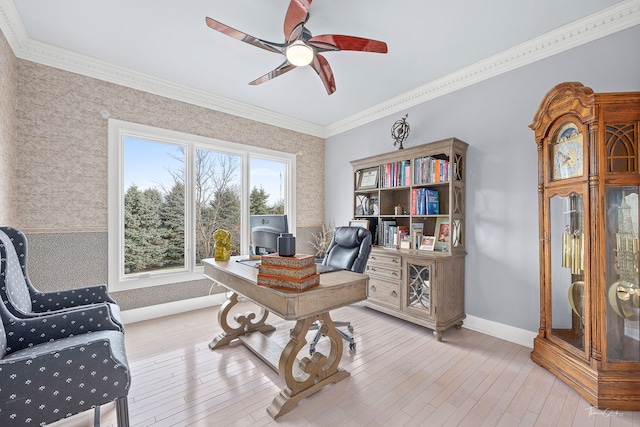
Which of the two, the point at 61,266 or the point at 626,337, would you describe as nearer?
the point at 626,337

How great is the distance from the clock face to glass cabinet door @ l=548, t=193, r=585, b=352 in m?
0.18

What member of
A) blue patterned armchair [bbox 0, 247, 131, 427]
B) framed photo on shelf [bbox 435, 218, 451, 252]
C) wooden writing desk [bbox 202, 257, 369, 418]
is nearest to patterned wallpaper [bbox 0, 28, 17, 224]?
blue patterned armchair [bbox 0, 247, 131, 427]

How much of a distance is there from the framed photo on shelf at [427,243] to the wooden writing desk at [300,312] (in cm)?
144

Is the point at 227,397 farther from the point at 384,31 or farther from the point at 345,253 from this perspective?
the point at 384,31

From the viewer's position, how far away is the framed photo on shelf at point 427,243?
2.98 m

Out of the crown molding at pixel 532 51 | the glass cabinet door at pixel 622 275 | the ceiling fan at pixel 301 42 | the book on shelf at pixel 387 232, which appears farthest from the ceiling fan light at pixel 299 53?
the glass cabinet door at pixel 622 275

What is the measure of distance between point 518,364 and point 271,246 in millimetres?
2248

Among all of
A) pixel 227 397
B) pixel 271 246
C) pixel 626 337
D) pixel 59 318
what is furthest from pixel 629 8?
pixel 59 318

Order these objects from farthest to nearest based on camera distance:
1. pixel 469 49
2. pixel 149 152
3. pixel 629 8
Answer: pixel 149 152, pixel 469 49, pixel 629 8

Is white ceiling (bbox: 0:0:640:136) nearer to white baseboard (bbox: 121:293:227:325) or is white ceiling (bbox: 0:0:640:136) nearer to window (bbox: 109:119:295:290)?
window (bbox: 109:119:295:290)

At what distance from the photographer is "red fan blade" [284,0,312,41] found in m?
1.59

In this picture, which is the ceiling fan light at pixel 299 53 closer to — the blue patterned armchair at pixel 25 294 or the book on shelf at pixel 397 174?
the book on shelf at pixel 397 174

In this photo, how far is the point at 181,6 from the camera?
6.72 feet

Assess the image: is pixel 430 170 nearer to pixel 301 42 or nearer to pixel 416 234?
pixel 416 234
